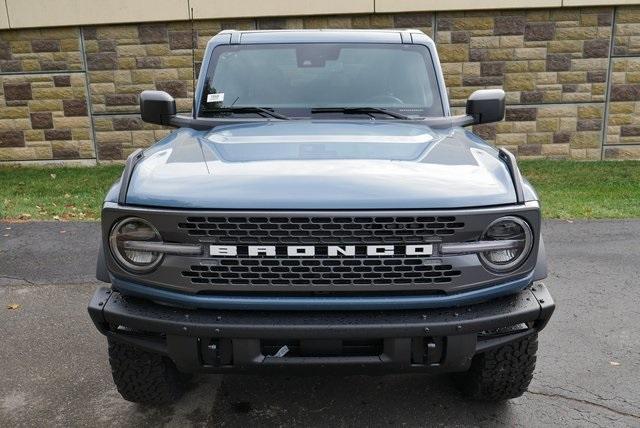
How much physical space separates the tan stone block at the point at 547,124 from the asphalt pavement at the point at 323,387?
495 cm

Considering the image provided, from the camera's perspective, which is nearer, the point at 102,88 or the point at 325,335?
the point at 325,335

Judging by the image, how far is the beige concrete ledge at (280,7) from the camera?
344 inches

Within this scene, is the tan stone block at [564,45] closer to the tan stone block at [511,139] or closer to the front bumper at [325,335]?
the tan stone block at [511,139]

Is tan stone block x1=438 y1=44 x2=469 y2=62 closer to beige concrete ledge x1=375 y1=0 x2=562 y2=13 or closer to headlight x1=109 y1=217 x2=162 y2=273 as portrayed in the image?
beige concrete ledge x1=375 y1=0 x2=562 y2=13

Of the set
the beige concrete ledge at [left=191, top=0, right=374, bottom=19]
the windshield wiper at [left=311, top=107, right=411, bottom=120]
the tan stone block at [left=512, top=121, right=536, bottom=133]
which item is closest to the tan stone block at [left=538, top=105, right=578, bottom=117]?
the tan stone block at [left=512, top=121, right=536, bottom=133]

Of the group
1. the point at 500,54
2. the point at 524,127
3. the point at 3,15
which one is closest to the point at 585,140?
the point at 524,127

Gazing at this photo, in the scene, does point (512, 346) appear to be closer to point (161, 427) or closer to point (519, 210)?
point (519, 210)

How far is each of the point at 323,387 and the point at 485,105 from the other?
1965mm

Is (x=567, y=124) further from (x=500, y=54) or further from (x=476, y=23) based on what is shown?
(x=476, y=23)

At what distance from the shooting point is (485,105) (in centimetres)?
374

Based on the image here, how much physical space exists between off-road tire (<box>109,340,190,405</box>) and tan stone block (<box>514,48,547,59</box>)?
25.1 feet

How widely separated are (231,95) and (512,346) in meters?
2.20

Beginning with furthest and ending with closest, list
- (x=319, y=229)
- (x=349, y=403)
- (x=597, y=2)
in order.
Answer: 1. (x=597, y=2)
2. (x=349, y=403)
3. (x=319, y=229)

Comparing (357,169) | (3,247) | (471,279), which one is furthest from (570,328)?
(3,247)
